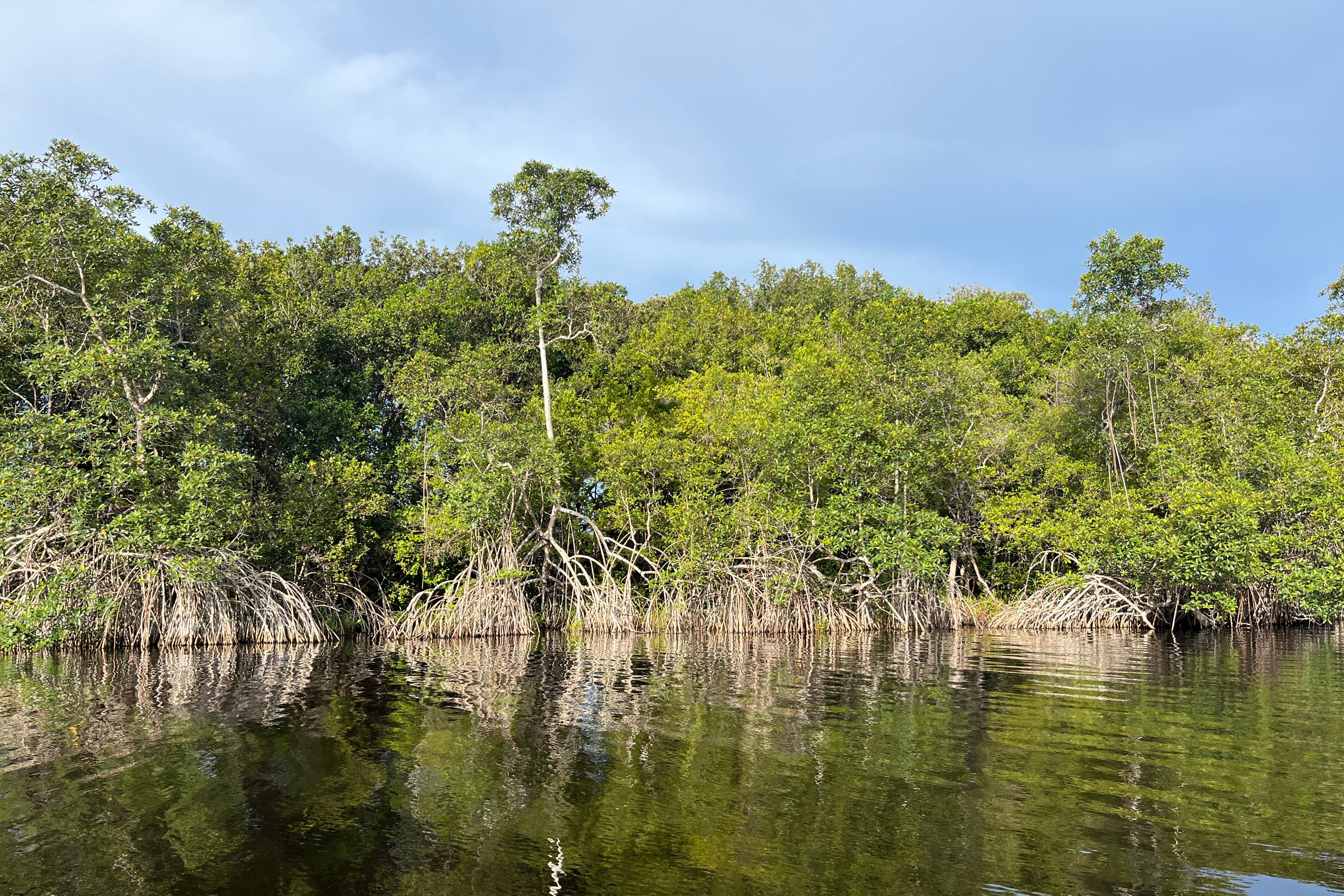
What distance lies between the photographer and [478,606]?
861 inches

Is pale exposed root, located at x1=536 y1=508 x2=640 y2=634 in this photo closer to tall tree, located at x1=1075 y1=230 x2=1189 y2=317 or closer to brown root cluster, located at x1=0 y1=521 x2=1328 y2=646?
brown root cluster, located at x1=0 y1=521 x2=1328 y2=646

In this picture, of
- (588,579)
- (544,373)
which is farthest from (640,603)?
(544,373)

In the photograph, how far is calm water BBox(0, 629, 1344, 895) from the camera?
4.73 metres

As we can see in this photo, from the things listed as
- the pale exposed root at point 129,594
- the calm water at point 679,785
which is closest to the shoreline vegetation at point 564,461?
the pale exposed root at point 129,594

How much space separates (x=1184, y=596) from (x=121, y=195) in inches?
1148

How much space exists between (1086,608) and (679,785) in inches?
741

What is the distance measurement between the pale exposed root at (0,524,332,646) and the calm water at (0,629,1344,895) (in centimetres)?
491

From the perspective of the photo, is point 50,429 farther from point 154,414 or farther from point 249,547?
point 249,547

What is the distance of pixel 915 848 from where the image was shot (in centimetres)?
506

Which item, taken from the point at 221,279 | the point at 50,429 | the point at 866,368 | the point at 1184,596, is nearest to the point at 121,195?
the point at 221,279

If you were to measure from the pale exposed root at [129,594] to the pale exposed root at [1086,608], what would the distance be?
62.4 ft

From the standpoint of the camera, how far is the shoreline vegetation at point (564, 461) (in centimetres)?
→ 1838

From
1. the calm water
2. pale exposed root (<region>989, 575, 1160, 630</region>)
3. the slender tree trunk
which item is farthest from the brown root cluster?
the calm water

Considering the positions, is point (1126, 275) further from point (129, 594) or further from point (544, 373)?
point (129, 594)
